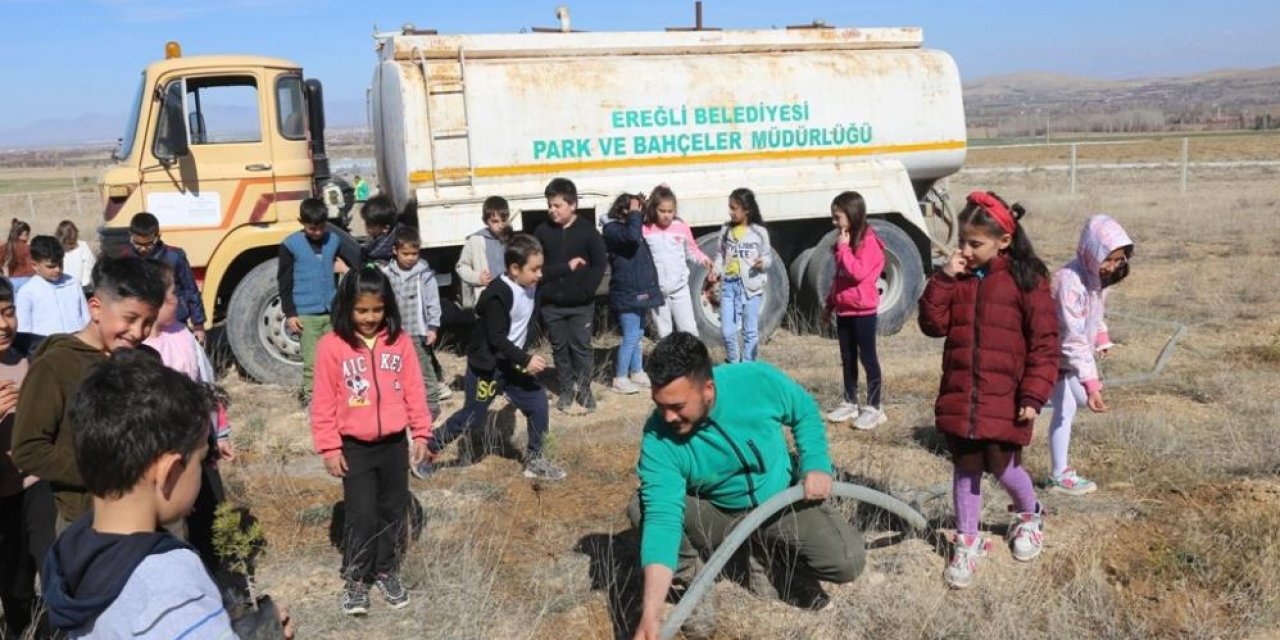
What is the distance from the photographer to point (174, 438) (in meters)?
2.19

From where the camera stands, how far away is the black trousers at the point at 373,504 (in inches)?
170

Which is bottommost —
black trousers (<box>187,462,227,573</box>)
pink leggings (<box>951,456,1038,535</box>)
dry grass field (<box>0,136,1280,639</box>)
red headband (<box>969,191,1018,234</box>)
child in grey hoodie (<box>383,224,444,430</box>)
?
dry grass field (<box>0,136,1280,639</box>)

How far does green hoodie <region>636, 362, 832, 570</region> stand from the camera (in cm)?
374

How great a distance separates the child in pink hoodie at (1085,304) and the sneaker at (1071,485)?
9.8 inches

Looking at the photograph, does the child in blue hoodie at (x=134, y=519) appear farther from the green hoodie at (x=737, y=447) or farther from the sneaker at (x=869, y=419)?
the sneaker at (x=869, y=419)

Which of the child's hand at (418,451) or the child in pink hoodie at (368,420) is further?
the child's hand at (418,451)

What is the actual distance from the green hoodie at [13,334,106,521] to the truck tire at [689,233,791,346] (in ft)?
20.9

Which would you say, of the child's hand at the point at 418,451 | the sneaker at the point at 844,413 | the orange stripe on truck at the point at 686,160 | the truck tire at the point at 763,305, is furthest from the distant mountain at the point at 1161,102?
the child's hand at the point at 418,451

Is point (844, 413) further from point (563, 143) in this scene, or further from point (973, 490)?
point (563, 143)

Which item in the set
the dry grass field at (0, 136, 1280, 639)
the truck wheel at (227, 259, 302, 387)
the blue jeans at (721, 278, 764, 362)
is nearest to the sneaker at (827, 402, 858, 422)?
the dry grass field at (0, 136, 1280, 639)

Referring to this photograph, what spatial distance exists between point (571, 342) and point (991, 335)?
367 centimetres

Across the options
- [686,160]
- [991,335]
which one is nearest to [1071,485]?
[991,335]

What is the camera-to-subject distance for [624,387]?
8.09m

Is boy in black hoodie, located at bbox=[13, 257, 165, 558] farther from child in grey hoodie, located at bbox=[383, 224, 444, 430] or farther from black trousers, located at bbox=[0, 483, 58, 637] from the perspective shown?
child in grey hoodie, located at bbox=[383, 224, 444, 430]
